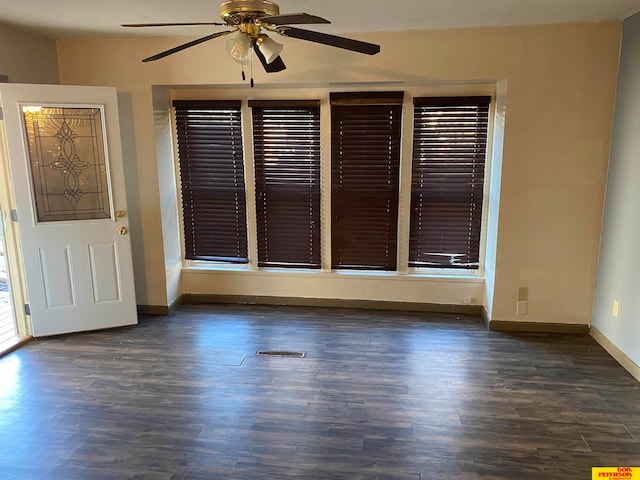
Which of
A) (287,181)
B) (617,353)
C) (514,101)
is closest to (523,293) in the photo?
(617,353)

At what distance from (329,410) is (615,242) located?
2602 millimetres

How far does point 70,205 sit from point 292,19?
2985 mm

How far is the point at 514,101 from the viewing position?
372 centimetres

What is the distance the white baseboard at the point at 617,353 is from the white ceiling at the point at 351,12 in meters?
2.49

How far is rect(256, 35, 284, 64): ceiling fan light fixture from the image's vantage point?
7.43ft

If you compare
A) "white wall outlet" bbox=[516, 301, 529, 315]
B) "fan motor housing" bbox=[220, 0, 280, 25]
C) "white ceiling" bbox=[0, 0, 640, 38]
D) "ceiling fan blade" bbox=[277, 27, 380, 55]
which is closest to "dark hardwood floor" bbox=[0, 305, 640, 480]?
"white wall outlet" bbox=[516, 301, 529, 315]

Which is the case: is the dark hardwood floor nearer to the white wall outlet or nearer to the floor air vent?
the floor air vent

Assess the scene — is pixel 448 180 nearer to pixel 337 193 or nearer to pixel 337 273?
pixel 337 193

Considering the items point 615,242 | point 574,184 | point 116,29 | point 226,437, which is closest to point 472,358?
point 615,242

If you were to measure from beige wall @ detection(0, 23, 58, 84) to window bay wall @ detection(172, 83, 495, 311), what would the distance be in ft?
3.63

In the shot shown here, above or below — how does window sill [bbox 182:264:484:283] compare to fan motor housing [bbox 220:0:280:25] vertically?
below

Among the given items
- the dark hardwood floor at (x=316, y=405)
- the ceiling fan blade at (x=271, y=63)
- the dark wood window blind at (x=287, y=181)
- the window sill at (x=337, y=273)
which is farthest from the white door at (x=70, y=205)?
the ceiling fan blade at (x=271, y=63)

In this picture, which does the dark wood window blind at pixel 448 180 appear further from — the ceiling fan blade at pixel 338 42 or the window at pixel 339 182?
the ceiling fan blade at pixel 338 42

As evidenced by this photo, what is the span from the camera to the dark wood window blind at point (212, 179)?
14.8 feet
